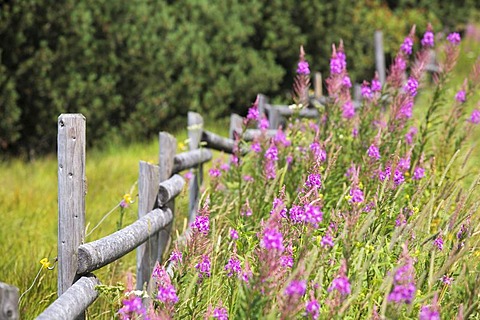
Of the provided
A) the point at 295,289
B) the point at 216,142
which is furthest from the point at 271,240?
the point at 216,142

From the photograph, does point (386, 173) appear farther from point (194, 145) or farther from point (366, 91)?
point (194, 145)

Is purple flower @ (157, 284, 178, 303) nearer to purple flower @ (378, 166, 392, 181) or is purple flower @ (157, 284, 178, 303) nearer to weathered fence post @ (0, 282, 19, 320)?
weathered fence post @ (0, 282, 19, 320)

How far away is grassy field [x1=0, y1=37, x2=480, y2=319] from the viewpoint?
427cm

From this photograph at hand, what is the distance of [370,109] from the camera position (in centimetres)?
510

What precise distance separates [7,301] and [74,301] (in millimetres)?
955

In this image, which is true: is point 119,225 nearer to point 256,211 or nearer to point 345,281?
point 256,211

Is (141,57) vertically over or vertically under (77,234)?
under

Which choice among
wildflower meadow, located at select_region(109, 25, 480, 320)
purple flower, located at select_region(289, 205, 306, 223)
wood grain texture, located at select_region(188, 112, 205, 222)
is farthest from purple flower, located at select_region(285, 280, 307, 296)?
wood grain texture, located at select_region(188, 112, 205, 222)

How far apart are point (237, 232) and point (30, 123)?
637cm

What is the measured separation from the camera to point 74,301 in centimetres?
309

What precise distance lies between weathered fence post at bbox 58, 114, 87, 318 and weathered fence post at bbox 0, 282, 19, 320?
1.13 metres

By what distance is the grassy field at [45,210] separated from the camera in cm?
427

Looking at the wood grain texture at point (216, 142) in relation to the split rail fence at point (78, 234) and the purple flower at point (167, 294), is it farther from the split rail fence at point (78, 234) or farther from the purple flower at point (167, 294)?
the purple flower at point (167, 294)

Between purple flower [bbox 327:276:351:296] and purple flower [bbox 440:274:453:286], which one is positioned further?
purple flower [bbox 440:274:453:286]
